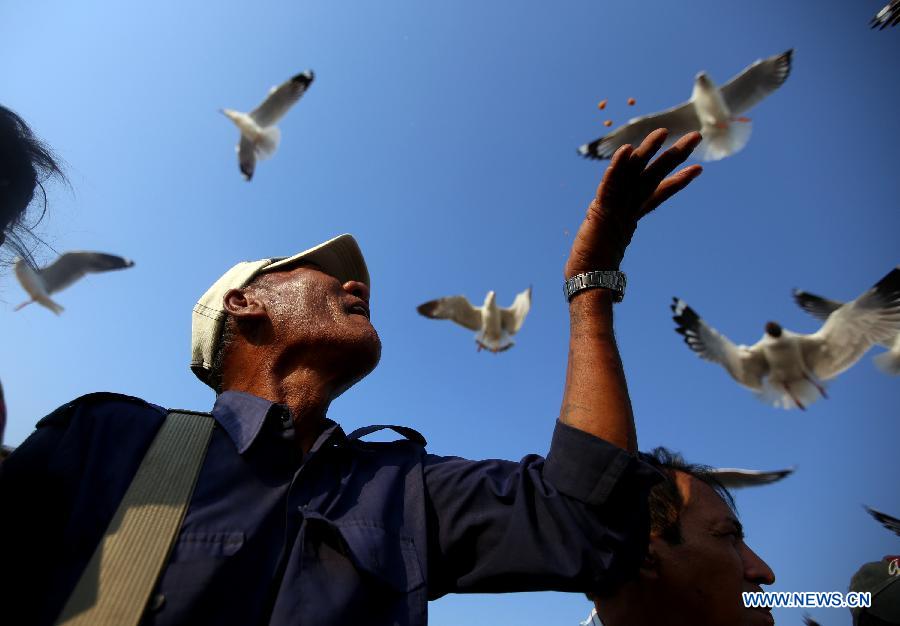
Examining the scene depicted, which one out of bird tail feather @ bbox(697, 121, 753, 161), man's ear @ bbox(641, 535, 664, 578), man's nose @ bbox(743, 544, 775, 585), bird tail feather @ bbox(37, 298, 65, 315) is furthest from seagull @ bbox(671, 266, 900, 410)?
bird tail feather @ bbox(37, 298, 65, 315)

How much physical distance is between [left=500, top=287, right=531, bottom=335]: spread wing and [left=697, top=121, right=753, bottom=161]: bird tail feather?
5.00 m

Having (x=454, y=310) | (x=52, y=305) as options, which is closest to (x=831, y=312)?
(x=454, y=310)

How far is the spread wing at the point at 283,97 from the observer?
999cm

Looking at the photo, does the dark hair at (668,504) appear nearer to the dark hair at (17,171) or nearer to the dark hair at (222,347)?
the dark hair at (222,347)

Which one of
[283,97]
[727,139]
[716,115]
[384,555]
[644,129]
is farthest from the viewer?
[283,97]

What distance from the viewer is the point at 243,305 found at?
2.13m

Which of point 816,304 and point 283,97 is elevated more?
point 283,97

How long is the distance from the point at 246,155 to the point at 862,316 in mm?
11167

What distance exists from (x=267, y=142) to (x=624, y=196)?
10502mm

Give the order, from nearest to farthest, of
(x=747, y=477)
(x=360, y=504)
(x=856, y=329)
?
(x=360, y=504) → (x=747, y=477) → (x=856, y=329)

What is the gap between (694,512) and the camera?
7.25ft

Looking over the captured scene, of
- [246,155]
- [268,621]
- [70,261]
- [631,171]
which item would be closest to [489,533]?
[268,621]

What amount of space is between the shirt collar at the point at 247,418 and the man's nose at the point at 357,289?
0.65m

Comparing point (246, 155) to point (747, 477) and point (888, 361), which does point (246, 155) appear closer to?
point (747, 477)
